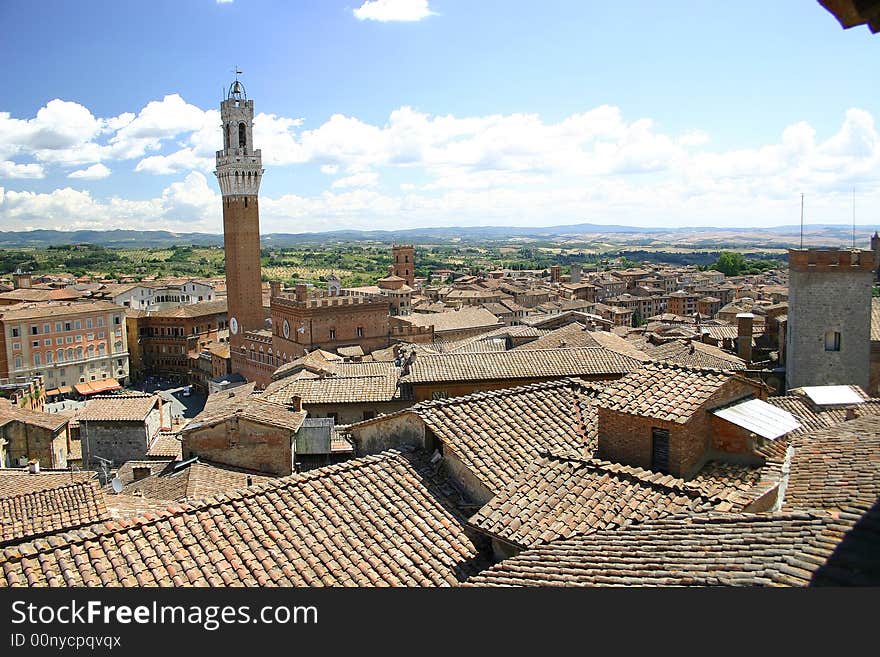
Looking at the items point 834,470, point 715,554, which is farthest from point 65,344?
point 715,554

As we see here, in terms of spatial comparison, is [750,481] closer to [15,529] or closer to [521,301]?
[15,529]

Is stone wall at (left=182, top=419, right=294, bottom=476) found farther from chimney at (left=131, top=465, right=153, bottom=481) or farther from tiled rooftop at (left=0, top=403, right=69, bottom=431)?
tiled rooftop at (left=0, top=403, right=69, bottom=431)

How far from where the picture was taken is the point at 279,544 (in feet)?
23.9

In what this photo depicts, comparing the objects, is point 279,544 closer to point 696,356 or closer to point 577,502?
point 577,502

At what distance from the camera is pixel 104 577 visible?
6.45 meters

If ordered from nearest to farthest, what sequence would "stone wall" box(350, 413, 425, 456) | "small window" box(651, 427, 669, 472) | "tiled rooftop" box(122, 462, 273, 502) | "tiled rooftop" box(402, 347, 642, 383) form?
"small window" box(651, 427, 669, 472)
"stone wall" box(350, 413, 425, 456)
"tiled rooftop" box(122, 462, 273, 502)
"tiled rooftop" box(402, 347, 642, 383)

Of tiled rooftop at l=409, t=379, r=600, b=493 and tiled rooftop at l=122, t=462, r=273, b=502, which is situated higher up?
tiled rooftop at l=409, t=379, r=600, b=493

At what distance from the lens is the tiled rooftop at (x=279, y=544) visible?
6.62m

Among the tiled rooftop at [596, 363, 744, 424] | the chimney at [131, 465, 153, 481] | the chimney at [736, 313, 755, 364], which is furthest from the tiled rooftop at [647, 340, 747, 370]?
the tiled rooftop at [596, 363, 744, 424]

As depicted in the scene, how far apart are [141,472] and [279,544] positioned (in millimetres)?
13008

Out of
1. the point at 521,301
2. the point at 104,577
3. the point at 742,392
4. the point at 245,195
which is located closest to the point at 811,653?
the point at 104,577

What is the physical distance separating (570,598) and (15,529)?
10.3 metres

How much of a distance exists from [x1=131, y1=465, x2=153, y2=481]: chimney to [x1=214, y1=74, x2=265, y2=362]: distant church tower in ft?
152

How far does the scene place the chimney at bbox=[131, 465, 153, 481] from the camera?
60.9ft
